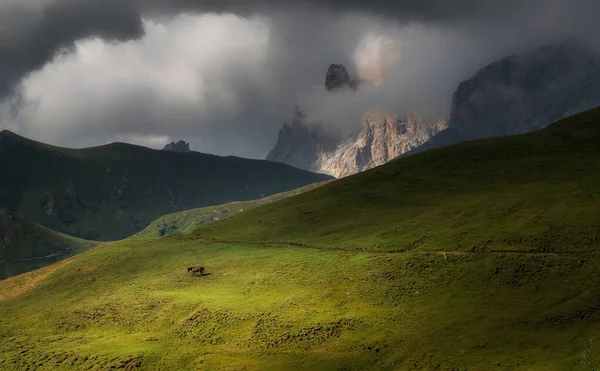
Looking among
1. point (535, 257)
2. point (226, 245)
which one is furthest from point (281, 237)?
point (535, 257)

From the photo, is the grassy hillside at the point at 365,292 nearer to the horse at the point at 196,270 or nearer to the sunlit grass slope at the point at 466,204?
the sunlit grass slope at the point at 466,204

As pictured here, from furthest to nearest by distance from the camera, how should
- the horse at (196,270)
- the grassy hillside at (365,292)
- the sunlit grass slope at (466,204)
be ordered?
1. the horse at (196,270)
2. the sunlit grass slope at (466,204)
3. the grassy hillside at (365,292)

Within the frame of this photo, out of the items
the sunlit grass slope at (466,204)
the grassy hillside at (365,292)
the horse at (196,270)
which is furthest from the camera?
the horse at (196,270)

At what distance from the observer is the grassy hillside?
5388 cm

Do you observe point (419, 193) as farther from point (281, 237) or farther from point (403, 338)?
point (403, 338)

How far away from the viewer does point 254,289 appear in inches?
3108

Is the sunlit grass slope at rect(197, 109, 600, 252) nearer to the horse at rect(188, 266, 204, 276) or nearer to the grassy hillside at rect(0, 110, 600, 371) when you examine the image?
the grassy hillside at rect(0, 110, 600, 371)

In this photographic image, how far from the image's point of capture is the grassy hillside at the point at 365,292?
53875 mm

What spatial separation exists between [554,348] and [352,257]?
4053 centimetres

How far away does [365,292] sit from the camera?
70.2 metres

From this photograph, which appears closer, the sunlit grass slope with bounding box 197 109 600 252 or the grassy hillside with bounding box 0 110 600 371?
the grassy hillside with bounding box 0 110 600 371

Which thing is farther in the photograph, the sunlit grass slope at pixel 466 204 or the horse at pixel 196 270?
the horse at pixel 196 270

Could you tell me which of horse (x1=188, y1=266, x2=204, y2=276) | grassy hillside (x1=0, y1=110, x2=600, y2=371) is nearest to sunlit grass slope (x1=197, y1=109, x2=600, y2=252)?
grassy hillside (x1=0, y1=110, x2=600, y2=371)

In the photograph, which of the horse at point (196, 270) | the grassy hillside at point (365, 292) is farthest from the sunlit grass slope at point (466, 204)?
the horse at point (196, 270)
